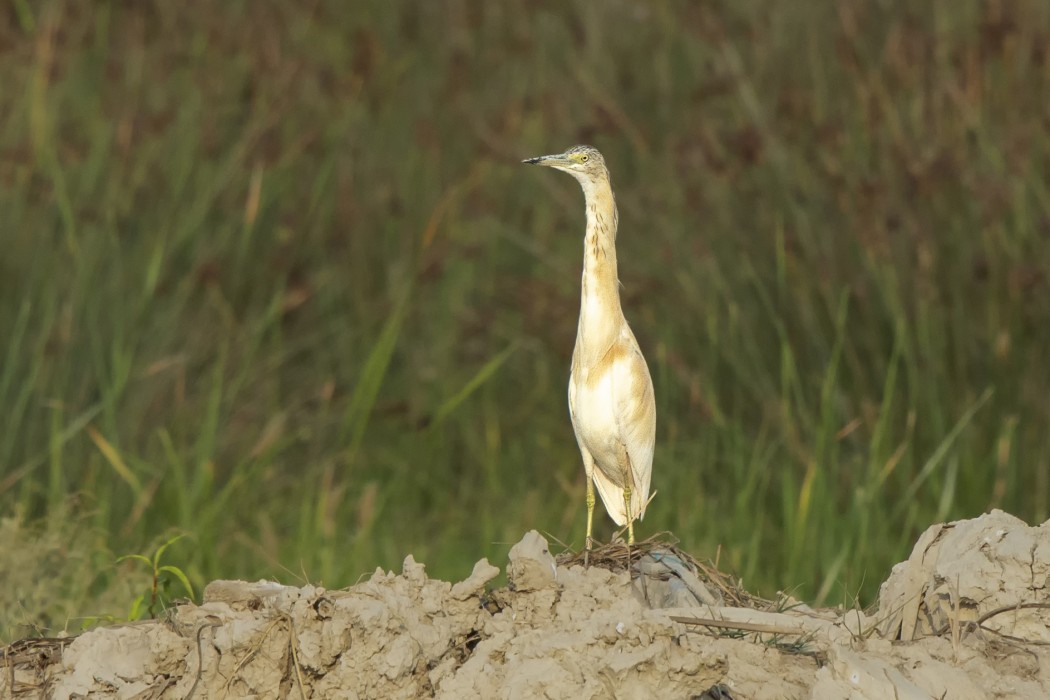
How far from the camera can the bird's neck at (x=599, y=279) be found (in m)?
4.29

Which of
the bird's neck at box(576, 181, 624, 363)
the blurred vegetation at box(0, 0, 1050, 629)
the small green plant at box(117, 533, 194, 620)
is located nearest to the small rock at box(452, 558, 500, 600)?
the small green plant at box(117, 533, 194, 620)

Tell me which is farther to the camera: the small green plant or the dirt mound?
the small green plant

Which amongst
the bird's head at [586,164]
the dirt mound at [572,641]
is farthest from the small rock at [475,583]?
→ the bird's head at [586,164]

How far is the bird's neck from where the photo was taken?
4.29 meters

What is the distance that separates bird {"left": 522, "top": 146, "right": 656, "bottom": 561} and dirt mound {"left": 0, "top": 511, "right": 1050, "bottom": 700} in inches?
34.1

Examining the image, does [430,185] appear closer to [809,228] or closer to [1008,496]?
[809,228]

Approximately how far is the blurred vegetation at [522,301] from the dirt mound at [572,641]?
186 cm

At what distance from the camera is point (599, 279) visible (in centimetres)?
432

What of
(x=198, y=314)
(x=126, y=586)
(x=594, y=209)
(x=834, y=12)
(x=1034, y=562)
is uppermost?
(x=834, y=12)

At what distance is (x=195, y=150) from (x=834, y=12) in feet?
10.4

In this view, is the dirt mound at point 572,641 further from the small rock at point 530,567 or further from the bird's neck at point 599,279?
the bird's neck at point 599,279

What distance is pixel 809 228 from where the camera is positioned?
651 cm

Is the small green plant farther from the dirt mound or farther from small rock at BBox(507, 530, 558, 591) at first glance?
small rock at BBox(507, 530, 558, 591)

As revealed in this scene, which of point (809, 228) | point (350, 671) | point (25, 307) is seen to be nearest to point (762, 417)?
point (809, 228)
